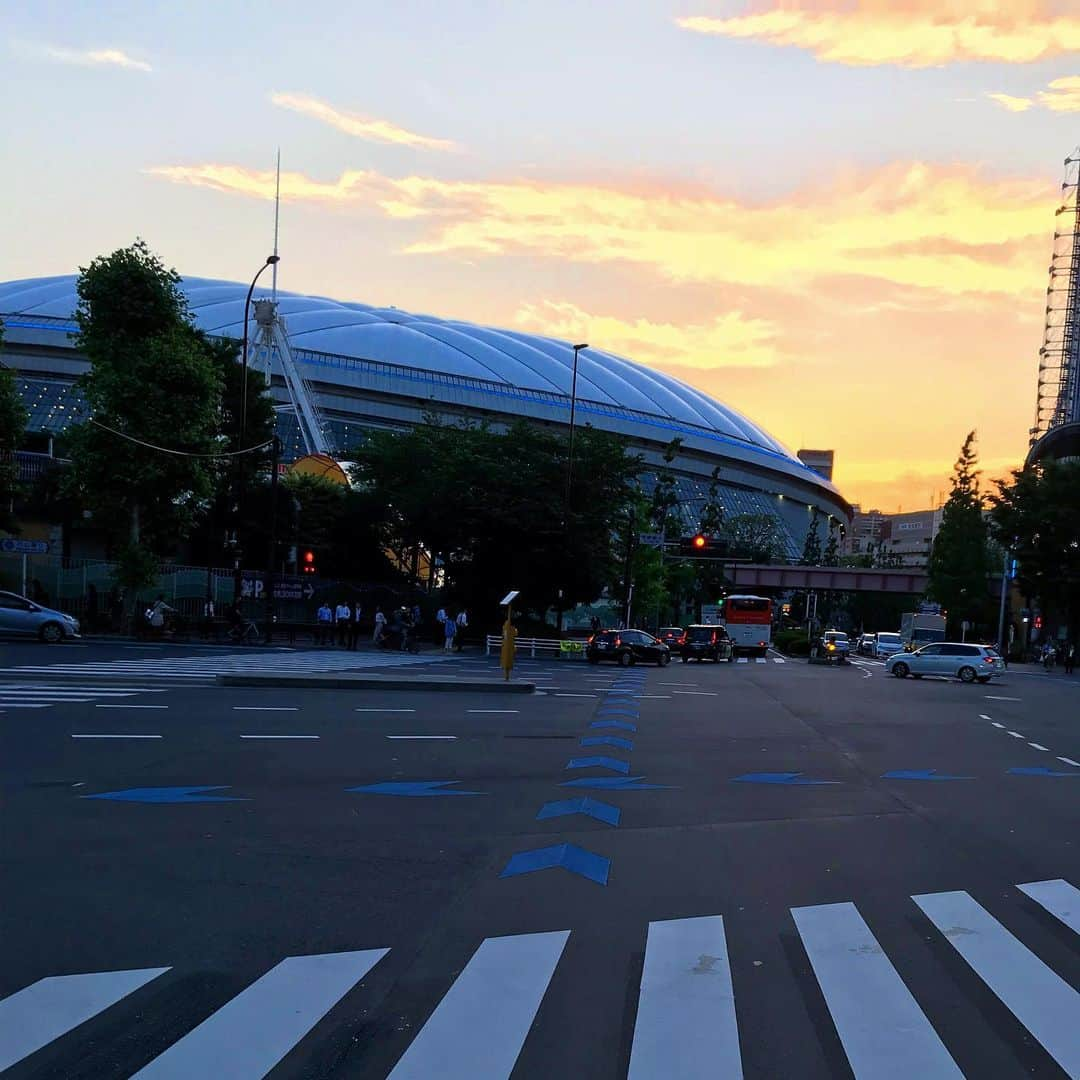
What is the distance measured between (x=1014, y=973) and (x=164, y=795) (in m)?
8.09

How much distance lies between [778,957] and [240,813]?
18.8ft

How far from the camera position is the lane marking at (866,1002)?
17.1 feet

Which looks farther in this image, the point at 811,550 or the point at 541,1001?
the point at 811,550

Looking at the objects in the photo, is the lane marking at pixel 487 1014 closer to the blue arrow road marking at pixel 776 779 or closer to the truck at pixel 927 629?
the blue arrow road marking at pixel 776 779

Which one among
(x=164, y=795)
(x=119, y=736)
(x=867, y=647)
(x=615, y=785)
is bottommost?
(x=867, y=647)

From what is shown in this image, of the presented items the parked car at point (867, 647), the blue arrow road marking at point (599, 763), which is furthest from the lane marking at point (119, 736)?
the parked car at point (867, 647)

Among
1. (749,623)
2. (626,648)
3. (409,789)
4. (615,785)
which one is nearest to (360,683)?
(615,785)

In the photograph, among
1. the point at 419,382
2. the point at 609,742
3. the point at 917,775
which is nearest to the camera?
the point at 917,775

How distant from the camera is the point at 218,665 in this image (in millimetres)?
A: 30359

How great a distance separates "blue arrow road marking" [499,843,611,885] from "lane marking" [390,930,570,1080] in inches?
67.2

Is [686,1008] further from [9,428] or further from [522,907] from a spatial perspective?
[9,428]

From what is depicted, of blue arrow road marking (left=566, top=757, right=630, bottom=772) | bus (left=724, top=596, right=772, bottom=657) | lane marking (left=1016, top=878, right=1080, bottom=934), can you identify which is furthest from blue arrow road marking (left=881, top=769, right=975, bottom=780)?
bus (left=724, top=596, right=772, bottom=657)

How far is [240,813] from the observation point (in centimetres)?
1080

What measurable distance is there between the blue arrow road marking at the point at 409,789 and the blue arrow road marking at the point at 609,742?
446 centimetres
